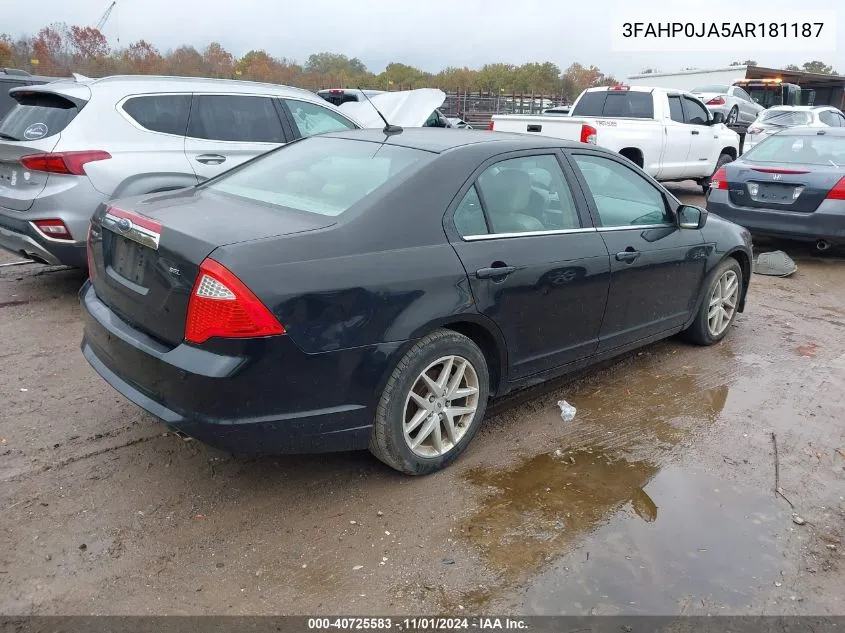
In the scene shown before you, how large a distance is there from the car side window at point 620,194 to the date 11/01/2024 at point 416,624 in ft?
7.99

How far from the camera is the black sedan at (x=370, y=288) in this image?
2.78 meters

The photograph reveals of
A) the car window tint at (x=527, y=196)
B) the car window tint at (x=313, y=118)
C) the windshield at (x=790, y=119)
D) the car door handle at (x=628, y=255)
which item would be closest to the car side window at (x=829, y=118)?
the windshield at (x=790, y=119)

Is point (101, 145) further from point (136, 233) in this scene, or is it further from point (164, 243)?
point (164, 243)

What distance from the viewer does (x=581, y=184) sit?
13.5ft

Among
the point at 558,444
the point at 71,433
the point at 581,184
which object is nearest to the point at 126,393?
the point at 71,433

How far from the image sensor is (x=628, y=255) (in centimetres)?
421

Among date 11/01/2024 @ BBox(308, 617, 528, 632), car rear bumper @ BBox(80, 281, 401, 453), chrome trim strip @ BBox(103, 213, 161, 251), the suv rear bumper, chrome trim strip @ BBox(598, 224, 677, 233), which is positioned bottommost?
date 11/01/2024 @ BBox(308, 617, 528, 632)

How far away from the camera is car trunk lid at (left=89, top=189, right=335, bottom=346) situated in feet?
9.30

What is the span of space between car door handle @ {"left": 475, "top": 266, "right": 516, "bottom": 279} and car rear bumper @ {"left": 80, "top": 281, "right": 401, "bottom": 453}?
0.60 meters

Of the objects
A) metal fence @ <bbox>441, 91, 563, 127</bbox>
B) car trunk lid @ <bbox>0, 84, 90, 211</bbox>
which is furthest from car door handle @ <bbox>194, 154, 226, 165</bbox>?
metal fence @ <bbox>441, 91, 563, 127</bbox>

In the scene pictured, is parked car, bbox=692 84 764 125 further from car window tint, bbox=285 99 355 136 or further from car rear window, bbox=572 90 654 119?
car window tint, bbox=285 99 355 136

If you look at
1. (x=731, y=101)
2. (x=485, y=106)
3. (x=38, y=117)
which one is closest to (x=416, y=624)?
(x=38, y=117)

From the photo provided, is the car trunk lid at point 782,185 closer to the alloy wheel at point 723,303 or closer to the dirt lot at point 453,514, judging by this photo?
the alloy wheel at point 723,303

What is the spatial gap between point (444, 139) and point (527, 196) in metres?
0.55
